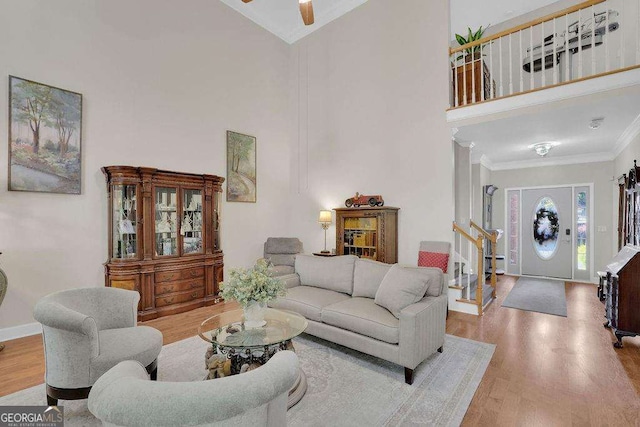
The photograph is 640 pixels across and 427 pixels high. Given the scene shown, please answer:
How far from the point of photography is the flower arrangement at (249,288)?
2.35 m

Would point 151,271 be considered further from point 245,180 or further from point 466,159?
point 466,159

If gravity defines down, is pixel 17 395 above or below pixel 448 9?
below

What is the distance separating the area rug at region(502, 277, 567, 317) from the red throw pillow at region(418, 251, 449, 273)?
1384 millimetres

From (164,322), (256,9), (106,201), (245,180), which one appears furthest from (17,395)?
(256,9)

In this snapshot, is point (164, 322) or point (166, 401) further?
point (164, 322)

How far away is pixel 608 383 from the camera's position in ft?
8.32

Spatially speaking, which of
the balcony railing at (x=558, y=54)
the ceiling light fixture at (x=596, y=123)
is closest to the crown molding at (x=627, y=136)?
the ceiling light fixture at (x=596, y=123)

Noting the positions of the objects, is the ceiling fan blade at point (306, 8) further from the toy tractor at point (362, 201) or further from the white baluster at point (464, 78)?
the toy tractor at point (362, 201)

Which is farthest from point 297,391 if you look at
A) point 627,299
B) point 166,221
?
point 627,299

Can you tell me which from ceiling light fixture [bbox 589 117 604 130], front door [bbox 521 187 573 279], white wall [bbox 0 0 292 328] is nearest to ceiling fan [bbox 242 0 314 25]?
white wall [bbox 0 0 292 328]

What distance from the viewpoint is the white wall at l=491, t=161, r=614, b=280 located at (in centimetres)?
→ 623

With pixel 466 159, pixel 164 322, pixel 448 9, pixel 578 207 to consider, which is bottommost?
pixel 164 322

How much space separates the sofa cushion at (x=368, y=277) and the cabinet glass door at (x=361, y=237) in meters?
1.64

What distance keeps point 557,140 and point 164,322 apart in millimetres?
7022
